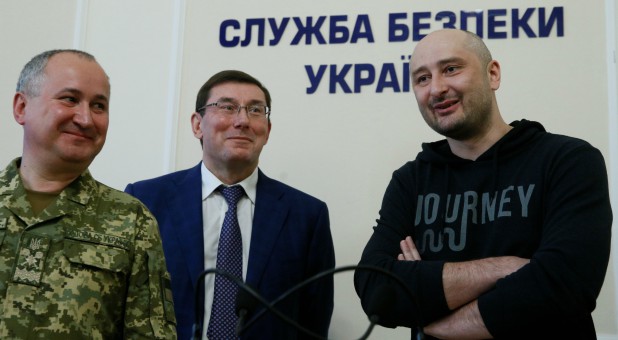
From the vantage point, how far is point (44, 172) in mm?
1858

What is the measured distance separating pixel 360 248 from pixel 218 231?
86cm

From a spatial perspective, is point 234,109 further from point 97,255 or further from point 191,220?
point 97,255

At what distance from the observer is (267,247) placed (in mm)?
2523

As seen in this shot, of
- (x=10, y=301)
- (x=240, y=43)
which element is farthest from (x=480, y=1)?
(x=10, y=301)

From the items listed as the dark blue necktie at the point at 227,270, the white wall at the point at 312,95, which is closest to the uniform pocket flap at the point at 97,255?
the dark blue necktie at the point at 227,270

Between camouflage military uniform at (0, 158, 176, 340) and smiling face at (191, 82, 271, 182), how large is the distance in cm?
81

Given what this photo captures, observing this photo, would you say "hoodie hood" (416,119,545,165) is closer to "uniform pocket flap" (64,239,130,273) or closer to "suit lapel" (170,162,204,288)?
"suit lapel" (170,162,204,288)

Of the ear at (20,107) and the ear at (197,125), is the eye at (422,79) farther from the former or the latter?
the ear at (20,107)

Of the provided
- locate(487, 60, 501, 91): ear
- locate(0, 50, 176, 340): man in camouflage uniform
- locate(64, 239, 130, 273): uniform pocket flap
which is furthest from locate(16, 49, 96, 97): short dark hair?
locate(487, 60, 501, 91): ear

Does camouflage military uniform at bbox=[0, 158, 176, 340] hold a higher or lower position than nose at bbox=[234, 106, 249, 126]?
lower

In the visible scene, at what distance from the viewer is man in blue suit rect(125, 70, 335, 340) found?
8.02 feet

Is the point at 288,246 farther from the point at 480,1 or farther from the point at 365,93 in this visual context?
the point at 480,1

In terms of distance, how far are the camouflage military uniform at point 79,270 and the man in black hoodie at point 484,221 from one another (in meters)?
0.63

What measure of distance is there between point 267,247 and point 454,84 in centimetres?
91
